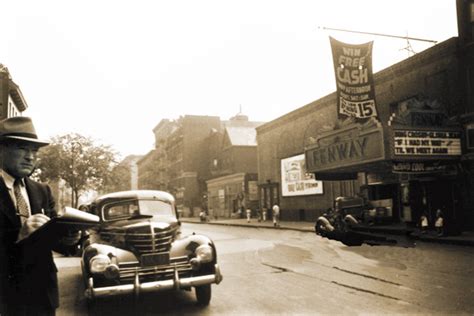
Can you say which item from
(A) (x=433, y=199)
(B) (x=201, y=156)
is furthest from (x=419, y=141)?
(B) (x=201, y=156)

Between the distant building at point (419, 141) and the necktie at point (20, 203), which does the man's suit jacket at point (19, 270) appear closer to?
the necktie at point (20, 203)

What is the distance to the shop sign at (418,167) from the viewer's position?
55.9 ft

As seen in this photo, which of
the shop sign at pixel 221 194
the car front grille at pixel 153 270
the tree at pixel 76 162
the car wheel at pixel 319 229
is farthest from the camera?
the shop sign at pixel 221 194

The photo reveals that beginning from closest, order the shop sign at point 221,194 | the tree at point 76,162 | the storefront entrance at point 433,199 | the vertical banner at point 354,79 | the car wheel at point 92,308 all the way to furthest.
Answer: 1. the car wheel at point 92,308
2. the storefront entrance at point 433,199
3. the vertical banner at point 354,79
4. the tree at point 76,162
5. the shop sign at point 221,194

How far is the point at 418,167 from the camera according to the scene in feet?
56.5

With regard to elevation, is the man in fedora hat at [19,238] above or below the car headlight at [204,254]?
above

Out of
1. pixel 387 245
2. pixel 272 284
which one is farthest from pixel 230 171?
pixel 272 284

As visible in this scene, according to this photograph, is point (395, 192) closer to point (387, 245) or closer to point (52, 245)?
point (387, 245)

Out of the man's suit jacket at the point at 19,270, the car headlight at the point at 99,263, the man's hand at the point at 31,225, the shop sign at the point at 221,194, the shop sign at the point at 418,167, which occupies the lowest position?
the car headlight at the point at 99,263

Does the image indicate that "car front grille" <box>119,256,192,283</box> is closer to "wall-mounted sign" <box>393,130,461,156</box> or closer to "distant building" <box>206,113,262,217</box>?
"wall-mounted sign" <box>393,130,461,156</box>

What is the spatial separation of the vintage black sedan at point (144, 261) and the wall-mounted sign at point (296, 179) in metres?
24.7

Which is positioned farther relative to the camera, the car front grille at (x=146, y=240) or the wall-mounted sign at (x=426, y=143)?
the wall-mounted sign at (x=426, y=143)

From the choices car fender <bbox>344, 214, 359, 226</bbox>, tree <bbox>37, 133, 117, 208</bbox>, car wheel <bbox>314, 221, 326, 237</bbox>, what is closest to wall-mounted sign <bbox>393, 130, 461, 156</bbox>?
car fender <bbox>344, 214, 359, 226</bbox>

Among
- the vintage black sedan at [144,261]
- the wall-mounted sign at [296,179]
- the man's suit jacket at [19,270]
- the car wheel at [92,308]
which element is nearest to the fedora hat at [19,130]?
the man's suit jacket at [19,270]
